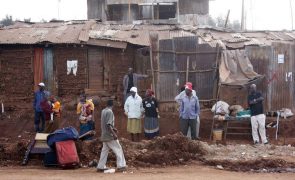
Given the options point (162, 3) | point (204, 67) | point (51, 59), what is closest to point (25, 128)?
point (51, 59)

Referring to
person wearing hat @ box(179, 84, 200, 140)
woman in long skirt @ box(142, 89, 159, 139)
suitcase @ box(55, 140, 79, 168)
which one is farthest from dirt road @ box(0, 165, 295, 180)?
woman in long skirt @ box(142, 89, 159, 139)

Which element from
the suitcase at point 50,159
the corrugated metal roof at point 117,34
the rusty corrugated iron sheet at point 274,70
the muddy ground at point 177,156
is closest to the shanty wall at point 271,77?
the rusty corrugated iron sheet at point 274,70

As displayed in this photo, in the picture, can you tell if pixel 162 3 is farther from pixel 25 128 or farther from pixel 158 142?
pixel 158 142

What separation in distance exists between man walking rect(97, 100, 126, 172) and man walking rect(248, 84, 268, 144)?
A: 5764mm

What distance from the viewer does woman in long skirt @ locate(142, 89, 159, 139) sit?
655 inches

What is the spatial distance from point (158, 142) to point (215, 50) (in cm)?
700

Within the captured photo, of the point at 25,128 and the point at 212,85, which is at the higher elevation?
the point at 212,85

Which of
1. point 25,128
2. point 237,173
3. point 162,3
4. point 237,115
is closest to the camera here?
point 237,173

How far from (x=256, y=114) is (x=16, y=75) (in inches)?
411

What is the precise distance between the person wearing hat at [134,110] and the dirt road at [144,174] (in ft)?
12.6

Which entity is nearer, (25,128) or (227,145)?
(227,145)

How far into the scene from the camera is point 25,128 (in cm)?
2019

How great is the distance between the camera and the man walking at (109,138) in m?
12.2

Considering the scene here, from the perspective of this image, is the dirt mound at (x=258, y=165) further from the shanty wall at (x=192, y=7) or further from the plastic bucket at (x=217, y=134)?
the shanty wall at (x=192, y=7)
